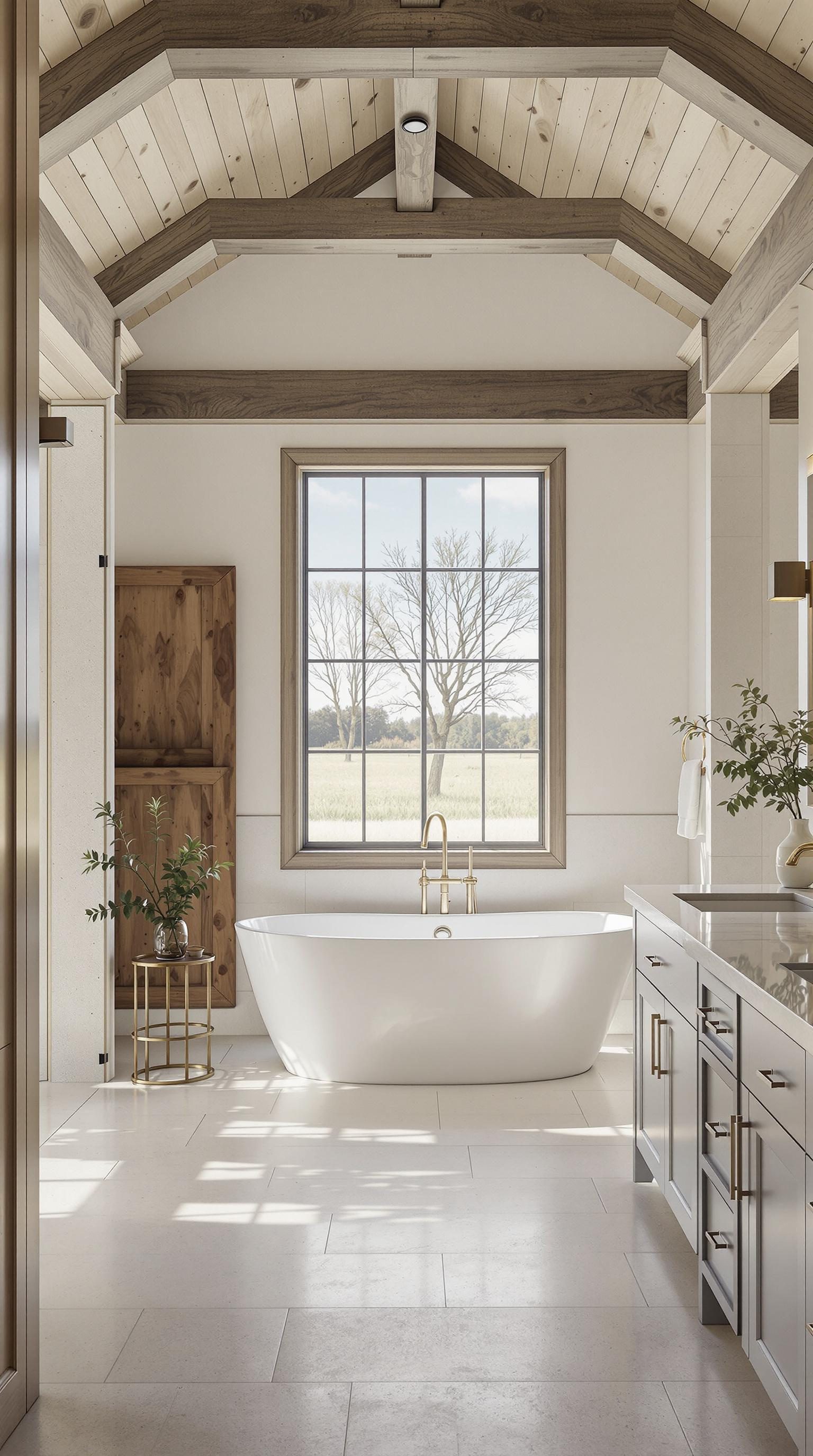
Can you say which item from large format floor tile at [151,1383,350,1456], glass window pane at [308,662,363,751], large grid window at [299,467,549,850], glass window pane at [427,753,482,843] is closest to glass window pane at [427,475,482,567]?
large grid window at [299,467,549,850]

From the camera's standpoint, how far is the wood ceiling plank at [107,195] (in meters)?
3.89

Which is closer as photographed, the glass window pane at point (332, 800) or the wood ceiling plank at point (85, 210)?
the wood ceiling plank at point (85, 210)

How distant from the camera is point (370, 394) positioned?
17.1 ft

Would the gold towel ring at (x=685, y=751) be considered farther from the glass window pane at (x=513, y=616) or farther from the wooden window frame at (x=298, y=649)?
the glass window pane at (x=513, y=616)

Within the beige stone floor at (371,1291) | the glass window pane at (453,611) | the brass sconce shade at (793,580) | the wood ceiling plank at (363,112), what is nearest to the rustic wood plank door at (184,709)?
the glass window pane at (453,611)

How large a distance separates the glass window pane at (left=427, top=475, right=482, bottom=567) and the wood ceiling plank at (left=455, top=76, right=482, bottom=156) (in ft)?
4.58

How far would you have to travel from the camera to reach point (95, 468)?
4.56m

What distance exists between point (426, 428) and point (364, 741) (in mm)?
1454

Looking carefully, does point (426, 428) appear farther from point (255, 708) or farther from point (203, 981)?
point (203, 981)

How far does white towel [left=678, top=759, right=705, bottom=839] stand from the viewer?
463 cm

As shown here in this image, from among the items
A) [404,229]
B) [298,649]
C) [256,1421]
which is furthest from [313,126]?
[256,1421]

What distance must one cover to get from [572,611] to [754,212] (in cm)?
184

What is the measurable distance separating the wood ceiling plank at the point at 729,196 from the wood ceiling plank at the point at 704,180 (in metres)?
0.02

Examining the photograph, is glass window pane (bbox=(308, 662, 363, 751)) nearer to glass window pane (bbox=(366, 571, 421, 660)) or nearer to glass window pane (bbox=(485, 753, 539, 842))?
glass window pane (bbox=(366, 571, 421, 660))
